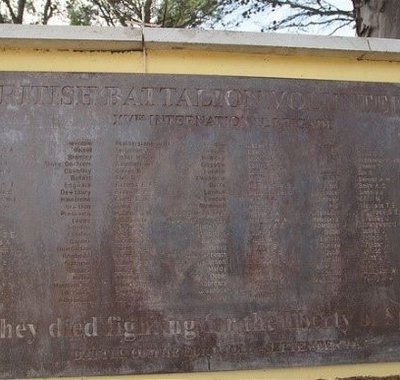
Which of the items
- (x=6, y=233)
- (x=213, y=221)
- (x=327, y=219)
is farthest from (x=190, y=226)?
(x=6, y=233)

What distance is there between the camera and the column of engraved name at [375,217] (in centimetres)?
355

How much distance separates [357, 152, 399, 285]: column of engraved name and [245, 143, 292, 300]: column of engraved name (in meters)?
0.55

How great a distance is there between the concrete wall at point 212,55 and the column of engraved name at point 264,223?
55 centimetres

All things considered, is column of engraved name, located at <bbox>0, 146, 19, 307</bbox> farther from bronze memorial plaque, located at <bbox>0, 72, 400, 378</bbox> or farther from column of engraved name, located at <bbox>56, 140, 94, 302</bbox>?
column of engraved name, located at <bbox>56, 140, 94, 302</bbox>

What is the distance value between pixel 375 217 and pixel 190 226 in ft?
4.19

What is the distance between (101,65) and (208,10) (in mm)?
6013

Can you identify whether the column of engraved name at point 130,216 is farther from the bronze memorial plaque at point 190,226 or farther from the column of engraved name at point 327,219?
the column of engraved name at point 327,219

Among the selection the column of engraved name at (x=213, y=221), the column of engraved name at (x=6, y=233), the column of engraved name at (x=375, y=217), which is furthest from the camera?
the column of engraved name at (x=375, y=217)

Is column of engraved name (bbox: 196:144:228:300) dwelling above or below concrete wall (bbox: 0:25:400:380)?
below

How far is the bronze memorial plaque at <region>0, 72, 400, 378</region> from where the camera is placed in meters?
3.25

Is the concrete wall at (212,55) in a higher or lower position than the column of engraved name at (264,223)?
higher

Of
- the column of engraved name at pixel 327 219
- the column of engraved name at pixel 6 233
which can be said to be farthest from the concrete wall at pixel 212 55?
the column of engraved name at pixel 6 233

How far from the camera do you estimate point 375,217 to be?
3619 millimetres

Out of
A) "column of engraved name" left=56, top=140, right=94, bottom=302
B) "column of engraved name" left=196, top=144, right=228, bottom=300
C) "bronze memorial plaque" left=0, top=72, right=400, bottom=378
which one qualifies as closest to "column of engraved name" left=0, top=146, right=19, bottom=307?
"bronze memorial plaque" left=0, top=72, right=400, bottom=378
